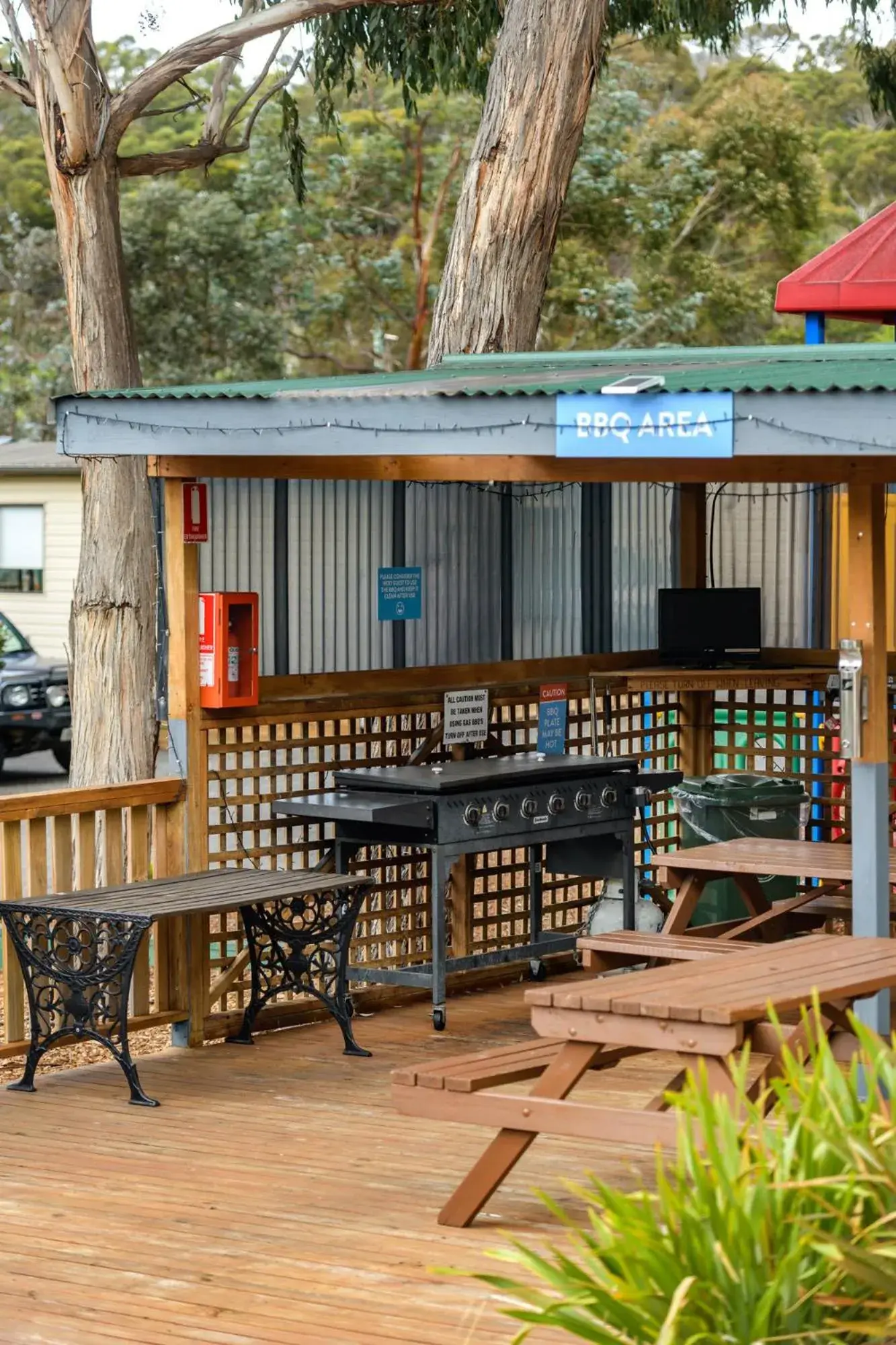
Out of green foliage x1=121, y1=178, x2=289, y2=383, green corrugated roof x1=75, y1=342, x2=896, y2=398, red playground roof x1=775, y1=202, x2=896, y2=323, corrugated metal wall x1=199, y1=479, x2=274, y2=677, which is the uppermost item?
green foliage x1=121, y1=178, x2=289, y2=383

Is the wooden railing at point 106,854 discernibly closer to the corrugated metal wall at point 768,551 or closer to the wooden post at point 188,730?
the wooden post at point 188,730

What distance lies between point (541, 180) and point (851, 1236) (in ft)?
30.5

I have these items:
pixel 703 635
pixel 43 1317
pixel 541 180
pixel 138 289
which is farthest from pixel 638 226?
pixel 43 1317

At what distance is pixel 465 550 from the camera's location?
30.5 ft

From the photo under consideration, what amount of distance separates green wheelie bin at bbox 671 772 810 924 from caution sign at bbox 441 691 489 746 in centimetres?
117

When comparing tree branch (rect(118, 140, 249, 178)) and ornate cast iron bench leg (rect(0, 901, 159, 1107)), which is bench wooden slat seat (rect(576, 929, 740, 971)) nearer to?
ornate cast iron bench leg (rect(0, 901, 159, 1107))

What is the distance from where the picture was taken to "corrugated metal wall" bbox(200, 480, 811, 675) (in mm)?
8398

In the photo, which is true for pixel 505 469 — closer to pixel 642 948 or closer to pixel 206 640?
pixel 206 640

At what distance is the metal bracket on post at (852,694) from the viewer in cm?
636

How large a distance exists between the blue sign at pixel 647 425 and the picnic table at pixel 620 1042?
1.49m

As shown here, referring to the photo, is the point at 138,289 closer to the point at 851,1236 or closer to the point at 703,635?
the point at 703,635

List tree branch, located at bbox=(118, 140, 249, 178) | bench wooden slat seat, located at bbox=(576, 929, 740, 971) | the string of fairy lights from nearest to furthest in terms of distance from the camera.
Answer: the string of fairy lights → bench wooden slat seat, located at bbox=(576, 929, 740, 971) → tree branch, located at bbox=(118, 140, 249, 178)

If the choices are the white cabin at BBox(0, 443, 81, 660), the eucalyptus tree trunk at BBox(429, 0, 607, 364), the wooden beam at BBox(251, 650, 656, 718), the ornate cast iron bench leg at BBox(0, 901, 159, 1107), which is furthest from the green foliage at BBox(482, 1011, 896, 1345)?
the white cabin at BBox(0, 443, 81, 660)

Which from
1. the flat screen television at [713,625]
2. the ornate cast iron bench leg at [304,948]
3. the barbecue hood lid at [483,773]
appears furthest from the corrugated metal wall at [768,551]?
the ornate cast iron bench leg at [304,948]
